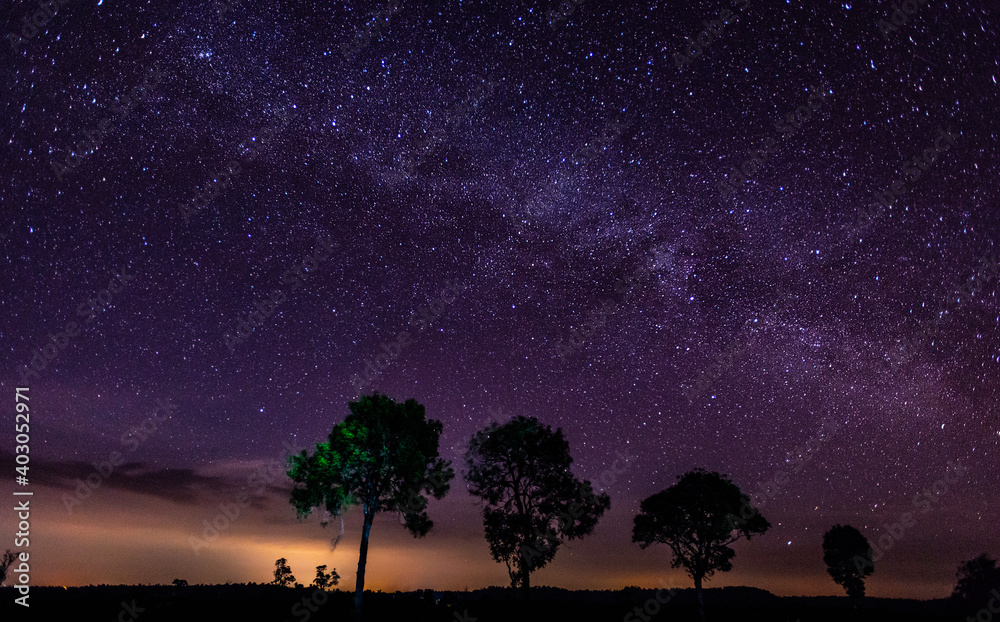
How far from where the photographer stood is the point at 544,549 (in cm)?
3556

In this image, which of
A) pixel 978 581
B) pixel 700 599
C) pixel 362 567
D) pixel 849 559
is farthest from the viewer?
pixel 978 581

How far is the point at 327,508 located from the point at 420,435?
271 inches

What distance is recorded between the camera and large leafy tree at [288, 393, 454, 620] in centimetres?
3244

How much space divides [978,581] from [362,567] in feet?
393

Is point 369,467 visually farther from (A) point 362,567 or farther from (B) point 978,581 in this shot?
(B) point 978,581

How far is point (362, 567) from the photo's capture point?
97.5ft

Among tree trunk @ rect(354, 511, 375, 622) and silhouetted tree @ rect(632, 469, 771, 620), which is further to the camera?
silhouetted tree @ rect(632, 469, 771, 620)

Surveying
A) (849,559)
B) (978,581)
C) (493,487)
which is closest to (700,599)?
(493,487)

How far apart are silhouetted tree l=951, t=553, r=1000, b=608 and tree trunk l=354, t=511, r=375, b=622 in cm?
11533

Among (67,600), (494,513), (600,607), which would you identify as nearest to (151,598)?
(67,600)

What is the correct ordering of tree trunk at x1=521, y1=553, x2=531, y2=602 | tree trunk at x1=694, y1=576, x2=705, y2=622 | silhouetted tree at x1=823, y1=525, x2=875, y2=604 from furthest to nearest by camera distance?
silhouetted tree at x1=823, y1=525, x2=875, y2=604 < tree trunk at x1=694, y1=576, x2=705, y2=622 < tree trunk at x1=521, y1=553, x2=531, y2=602

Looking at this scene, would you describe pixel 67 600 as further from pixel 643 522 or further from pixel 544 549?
pixel 643 522

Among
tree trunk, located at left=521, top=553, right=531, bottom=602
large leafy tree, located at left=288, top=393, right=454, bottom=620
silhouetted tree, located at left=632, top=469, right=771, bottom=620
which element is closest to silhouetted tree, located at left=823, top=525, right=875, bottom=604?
silhouetted tree, located at left=632, top=469, right=771, bottom=620

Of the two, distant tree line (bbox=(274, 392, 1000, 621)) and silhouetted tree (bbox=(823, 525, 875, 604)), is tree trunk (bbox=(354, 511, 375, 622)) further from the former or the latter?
silhouetted tree (bbox=(823, 525, 875, 604))
